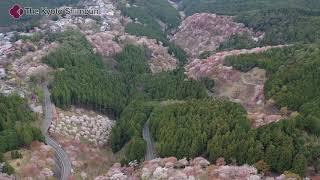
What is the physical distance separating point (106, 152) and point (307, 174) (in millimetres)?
82593

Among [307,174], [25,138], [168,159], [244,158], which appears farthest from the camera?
[25,138]

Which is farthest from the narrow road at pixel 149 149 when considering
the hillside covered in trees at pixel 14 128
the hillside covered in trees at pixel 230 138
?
the hillside covered in trees at pixel 14 128

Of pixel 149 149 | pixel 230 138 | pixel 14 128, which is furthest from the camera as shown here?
pixel 149 149

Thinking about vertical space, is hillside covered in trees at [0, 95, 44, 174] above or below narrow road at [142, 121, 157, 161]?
above

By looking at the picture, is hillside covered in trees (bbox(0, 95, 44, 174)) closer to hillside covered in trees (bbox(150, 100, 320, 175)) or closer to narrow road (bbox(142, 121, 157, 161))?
narrow road (bbox(142, 121, 157, 161))

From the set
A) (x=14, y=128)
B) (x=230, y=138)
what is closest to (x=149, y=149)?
(x=230, y=138)

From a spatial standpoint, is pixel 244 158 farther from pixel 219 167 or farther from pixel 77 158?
pixel 77 158

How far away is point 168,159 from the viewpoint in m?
166

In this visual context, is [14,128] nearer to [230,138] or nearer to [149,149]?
[149,149]

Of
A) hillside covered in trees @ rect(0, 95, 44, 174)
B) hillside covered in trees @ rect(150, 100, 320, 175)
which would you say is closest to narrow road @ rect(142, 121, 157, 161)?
hillside covered in trees @ rect(150, 100, 320, 175)

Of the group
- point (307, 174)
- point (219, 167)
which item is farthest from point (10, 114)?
point (307, 174)

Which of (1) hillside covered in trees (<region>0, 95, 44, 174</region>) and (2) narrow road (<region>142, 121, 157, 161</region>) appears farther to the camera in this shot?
(2) narrow road (<region>142, 121, 157, 161</region>)

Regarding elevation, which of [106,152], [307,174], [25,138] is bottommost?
[106,152]

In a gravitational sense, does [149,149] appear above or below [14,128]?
below
